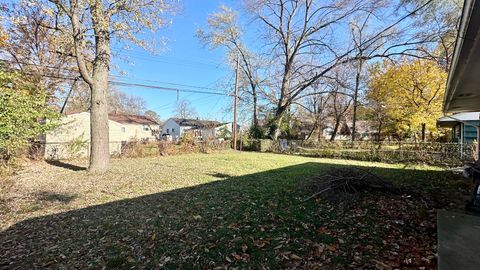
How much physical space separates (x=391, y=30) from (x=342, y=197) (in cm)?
1507

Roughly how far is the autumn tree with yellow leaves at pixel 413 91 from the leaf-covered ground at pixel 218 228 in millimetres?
10919

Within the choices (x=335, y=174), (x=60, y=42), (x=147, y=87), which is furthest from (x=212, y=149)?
(x=335, y=174)

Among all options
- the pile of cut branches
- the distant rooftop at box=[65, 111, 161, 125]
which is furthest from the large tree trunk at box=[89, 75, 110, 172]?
A: the distant rooftop at box=[65, 111, 161, 125]

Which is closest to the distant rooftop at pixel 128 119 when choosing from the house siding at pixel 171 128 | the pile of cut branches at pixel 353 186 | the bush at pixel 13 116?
the house siding at pixel 171 128

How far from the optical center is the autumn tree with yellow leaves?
14617mm

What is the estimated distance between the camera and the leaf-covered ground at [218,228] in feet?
9.03

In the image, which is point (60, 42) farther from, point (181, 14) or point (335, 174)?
point (335, 174)

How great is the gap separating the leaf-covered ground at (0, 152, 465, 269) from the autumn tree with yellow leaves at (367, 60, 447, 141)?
10.9 meters

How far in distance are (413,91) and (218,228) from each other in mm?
16631

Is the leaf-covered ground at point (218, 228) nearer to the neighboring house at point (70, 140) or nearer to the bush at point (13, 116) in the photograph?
A: the bush at point (13, 116)

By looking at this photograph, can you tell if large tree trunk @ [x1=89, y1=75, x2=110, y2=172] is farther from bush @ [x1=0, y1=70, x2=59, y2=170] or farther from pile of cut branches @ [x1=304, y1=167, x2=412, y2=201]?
pile of cut branches @ [x1=304, y1=167, x2=412, y2=201]

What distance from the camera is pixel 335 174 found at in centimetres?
555

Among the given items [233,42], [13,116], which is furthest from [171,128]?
[13,116]

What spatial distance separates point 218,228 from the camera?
3617 millimetres
